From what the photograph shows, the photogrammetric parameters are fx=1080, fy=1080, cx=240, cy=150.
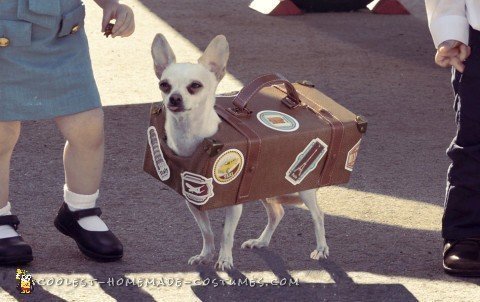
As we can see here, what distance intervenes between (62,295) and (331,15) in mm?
5973

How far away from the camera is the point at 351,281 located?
13.6 ft

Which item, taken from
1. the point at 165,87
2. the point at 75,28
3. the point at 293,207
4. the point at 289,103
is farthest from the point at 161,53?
the point at 293,207

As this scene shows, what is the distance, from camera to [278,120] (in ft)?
13.6

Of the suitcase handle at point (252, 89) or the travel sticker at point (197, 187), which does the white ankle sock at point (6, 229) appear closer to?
the travel sticker at point (197, 187)

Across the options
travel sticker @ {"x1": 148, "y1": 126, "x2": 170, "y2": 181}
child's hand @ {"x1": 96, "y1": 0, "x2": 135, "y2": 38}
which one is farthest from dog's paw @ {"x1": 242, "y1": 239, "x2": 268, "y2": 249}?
child's hand @ {"x1": 96, "y1": 0, "x2": 135, "y2": 38}

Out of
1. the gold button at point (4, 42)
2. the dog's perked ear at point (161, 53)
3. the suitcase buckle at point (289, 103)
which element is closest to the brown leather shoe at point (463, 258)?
the suitcase buckle at point (289, 103)

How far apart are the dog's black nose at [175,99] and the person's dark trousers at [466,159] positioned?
3.63 ft

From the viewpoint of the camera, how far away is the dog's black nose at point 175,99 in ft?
12.8

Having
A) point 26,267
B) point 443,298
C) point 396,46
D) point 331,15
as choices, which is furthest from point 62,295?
point 331,15

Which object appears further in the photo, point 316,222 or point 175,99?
point 316,222

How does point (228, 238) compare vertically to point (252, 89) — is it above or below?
below

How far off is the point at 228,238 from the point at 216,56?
0.70 m

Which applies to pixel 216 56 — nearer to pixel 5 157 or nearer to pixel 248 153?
pixel 248 153

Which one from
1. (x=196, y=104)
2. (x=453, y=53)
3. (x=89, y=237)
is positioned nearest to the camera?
(x=196, y=104)
